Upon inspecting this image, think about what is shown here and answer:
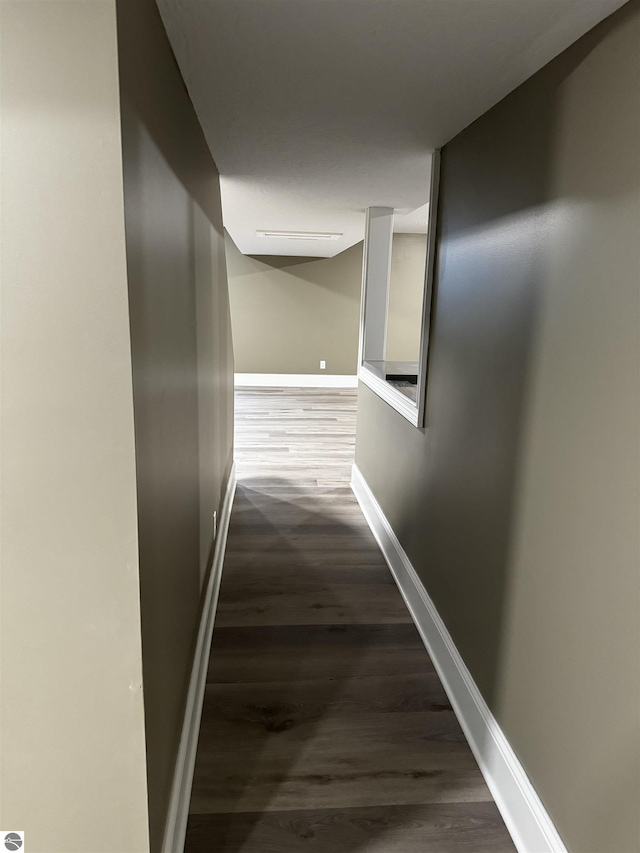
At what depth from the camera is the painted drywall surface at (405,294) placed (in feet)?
25.7

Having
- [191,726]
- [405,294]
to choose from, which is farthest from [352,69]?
[405,294]

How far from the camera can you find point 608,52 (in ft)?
4.02

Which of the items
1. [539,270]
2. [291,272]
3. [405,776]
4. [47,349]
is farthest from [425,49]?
[291,272]

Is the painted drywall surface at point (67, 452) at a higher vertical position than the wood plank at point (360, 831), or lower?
higher

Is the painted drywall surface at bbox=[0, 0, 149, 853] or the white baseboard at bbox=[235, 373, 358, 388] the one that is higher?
the painted drywall surface at bbox=[0, 0, 149, 853]

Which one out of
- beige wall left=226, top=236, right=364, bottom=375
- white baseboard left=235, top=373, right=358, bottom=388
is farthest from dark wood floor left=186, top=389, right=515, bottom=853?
beige wall left=226, top=236, right=364, bottom=375

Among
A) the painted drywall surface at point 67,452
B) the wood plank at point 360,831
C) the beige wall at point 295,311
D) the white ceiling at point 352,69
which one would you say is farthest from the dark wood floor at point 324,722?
the beige wall at point 295,311

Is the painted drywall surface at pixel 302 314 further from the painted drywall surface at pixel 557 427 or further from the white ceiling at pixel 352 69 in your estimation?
the painted drywall surface at pixel 557 427

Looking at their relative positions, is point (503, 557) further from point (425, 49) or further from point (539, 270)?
point (425, 49)

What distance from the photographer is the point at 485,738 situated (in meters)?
1.77

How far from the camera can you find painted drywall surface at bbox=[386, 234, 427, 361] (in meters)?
7.85

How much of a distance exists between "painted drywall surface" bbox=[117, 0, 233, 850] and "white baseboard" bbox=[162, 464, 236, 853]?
0.18 ft

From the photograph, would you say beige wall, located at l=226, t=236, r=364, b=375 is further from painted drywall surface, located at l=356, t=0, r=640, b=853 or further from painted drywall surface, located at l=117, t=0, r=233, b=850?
painted drywall surface, located at l=356, t=0, r=640, b=853

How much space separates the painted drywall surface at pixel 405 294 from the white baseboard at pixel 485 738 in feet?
18.7
